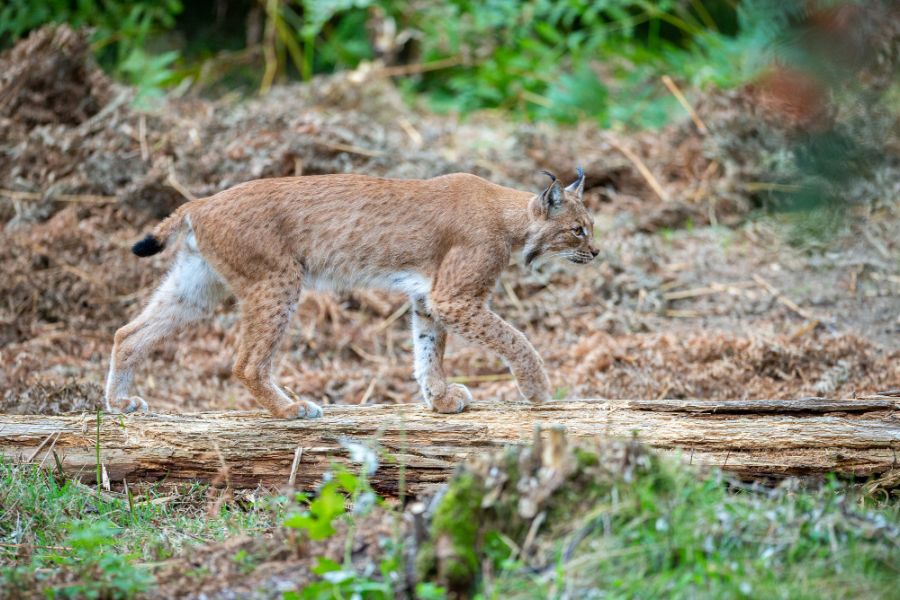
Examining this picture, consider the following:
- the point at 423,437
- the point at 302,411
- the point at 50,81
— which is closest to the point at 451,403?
the point at 423,437

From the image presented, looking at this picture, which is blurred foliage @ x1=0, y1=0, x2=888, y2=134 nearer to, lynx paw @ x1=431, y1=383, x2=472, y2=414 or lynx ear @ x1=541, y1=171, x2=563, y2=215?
lynx ear @ x1=541, y1=171, x2=563, y2=215

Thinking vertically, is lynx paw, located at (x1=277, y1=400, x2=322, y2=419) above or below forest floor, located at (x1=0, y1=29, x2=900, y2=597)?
above

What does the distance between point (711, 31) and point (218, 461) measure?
31.0ft

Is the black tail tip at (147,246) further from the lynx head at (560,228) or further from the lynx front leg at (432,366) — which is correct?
the lynx head at (560,228)

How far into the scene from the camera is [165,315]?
5.54 meters

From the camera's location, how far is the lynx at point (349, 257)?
5.21m

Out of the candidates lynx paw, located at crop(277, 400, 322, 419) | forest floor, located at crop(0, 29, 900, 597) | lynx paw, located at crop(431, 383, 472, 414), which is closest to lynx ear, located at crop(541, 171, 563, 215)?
forest floor, located at crop(0, 29, 900, 597)

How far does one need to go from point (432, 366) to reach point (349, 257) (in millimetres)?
772

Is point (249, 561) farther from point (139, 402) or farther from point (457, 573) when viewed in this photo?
point (139, 402)

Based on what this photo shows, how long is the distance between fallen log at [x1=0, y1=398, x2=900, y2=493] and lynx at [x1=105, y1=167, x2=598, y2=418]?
426mm

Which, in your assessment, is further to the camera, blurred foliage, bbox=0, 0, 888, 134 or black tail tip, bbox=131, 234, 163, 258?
blurred foliage, bbox=0, 0, 888, 134

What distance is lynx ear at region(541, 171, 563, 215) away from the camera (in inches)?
217

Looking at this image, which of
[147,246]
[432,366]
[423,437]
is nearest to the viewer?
[423,437]

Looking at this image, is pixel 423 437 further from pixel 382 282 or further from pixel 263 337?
pixel 382 282
